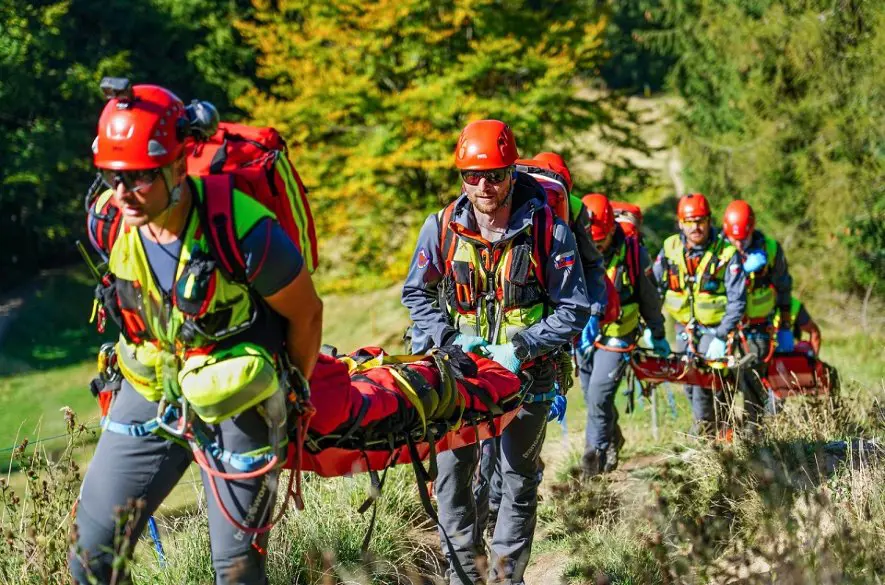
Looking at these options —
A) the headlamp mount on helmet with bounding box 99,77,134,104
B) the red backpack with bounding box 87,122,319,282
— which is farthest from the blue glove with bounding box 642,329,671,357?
the headlamp mount on helmet with bounding box 99,77,134,104

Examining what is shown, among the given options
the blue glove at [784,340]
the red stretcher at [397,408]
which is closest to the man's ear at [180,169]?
the red stretcher at [397,408]

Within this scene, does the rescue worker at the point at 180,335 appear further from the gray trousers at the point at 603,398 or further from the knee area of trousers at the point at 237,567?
the gray trousers at the point at 603,398

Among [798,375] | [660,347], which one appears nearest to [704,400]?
[660,347]

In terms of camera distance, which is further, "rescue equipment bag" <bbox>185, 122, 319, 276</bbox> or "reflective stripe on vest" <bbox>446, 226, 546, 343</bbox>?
"reflective stripe on vest" <bbox>446, 226, 546, 343</bbox>

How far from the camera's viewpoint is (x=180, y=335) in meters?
3.62

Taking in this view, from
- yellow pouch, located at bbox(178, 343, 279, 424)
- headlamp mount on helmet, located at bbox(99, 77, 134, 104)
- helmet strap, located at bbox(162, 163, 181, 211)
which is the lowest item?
yellow pouch, located at bbox(178, 343, 279, 424)

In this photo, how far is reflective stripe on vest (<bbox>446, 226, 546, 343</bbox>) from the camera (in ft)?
16.8

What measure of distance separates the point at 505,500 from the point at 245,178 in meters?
2.38

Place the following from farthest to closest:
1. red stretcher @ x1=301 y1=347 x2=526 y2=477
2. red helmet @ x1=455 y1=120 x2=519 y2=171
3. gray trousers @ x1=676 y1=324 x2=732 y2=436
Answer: gray trousers @ x1=676 y1=324 x2=732 y2=436 < red helmet @ x1=455 y1=120 x2=519 y2=171 < red stretcher @ x1=301 y1=347 x2=526 y2=477

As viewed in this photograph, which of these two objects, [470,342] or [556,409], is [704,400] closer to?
[556,409]

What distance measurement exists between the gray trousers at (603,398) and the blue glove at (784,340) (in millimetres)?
2119

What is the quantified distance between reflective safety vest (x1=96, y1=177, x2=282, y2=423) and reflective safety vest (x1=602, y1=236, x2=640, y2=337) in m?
4.77

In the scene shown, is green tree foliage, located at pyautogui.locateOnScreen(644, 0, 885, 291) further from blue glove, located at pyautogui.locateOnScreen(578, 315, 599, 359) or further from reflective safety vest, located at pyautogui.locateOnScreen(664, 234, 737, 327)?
blue glove, located at pyautogui.locateOnScreen(578, 315, 599, 359)

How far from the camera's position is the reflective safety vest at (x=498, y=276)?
Result: 201 inches
